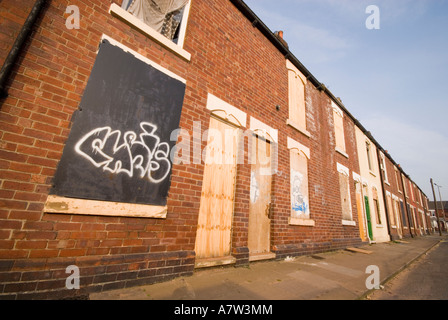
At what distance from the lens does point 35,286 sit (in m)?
1.92

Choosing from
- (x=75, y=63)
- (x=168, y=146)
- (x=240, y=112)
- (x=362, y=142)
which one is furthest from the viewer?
(x=362, y=142)

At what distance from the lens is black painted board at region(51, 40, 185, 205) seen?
2.35 m

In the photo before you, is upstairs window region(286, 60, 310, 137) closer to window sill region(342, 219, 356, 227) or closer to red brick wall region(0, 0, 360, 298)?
red brick wall region(0, 0, 360, 298)

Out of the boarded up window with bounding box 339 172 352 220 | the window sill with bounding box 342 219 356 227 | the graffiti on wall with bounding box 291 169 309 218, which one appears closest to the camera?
the graffiti on wall with bounding box 291 169 309 218

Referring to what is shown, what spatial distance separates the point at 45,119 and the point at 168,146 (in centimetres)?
153

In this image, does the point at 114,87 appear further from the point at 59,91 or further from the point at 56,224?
the point at 56,224

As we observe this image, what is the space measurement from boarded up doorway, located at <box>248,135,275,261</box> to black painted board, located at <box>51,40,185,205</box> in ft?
7.23

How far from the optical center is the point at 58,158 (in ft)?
7.30

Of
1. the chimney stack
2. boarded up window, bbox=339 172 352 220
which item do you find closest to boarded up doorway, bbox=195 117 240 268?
the chimney stack

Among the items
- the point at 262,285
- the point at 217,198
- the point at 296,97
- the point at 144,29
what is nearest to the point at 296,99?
the point at 296,97

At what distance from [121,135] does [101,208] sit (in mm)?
1027

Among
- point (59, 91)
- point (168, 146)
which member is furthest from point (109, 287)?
point (59, 91)
